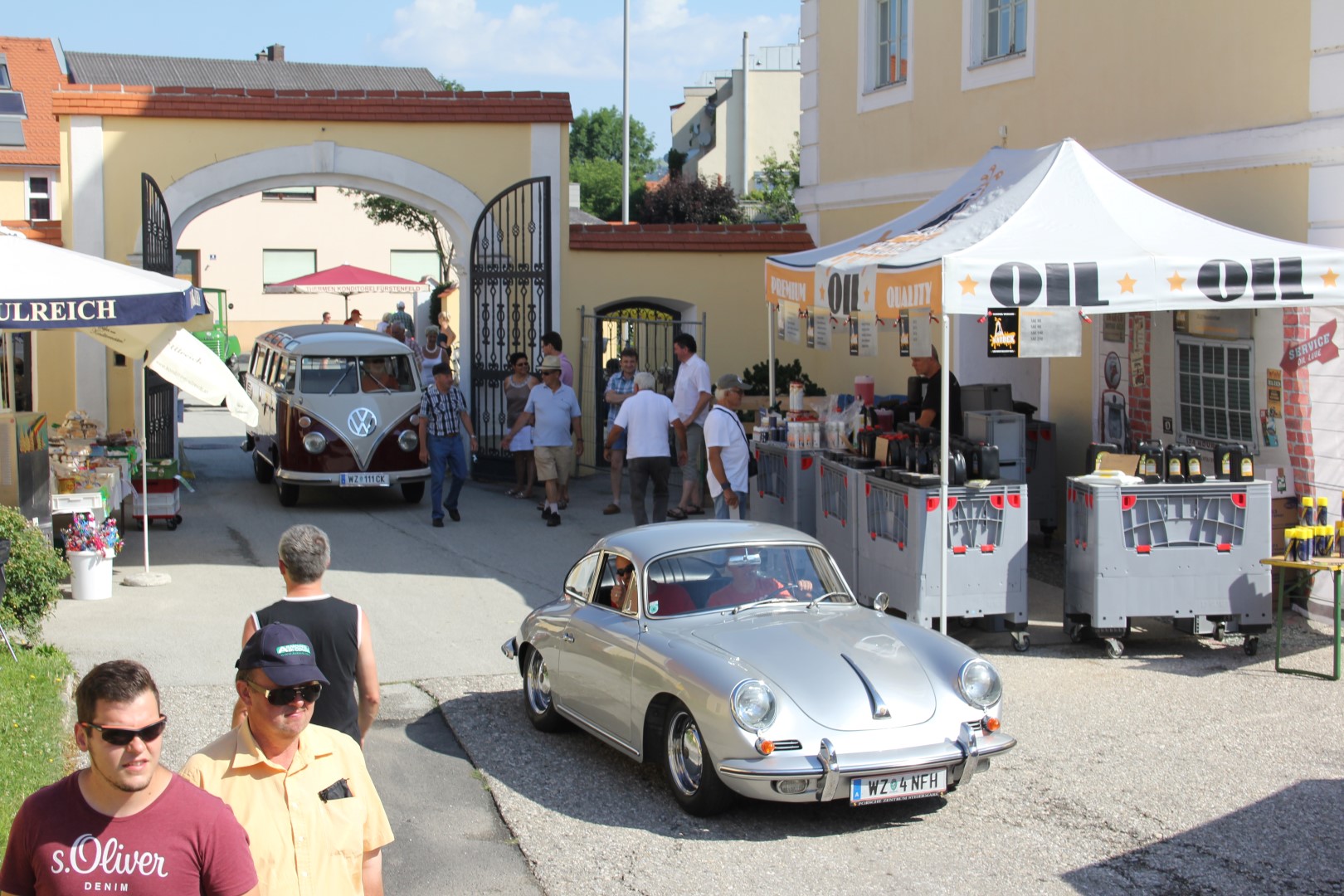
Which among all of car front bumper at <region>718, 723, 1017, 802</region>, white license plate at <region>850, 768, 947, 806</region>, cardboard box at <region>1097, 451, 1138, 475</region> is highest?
cardboard box at <region>1097, 451, 1138, 475</region>

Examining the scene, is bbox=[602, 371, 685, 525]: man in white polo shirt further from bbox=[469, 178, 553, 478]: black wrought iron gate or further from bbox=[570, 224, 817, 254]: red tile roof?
bbox=[570, 224, 817, 254]: red tile roof

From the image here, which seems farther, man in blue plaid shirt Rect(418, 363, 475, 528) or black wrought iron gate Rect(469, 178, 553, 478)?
black wrought iron gate Rect(469, 178, 553, 478)

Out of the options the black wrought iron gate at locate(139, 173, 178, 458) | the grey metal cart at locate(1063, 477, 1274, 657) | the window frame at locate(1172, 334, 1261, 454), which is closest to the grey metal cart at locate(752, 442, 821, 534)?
the grey metal cart at locate(1063, 477, 1274, 657)

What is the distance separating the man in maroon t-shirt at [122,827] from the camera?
3.08 m

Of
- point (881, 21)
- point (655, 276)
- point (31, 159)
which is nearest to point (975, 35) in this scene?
point (881, 21)

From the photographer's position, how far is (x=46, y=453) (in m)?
12.5

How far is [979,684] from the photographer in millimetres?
6512

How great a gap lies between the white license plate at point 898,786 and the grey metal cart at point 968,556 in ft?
9.98

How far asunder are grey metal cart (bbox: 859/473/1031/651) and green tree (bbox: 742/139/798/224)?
1717 inches

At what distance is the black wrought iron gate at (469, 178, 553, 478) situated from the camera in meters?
18.2

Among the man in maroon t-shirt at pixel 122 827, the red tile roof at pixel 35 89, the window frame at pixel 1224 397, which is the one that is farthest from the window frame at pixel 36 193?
the man in maroon t-shirt at pixel 122 827

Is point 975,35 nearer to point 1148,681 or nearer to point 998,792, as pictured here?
point 1148,681

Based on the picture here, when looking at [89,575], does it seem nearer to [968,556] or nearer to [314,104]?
[968,556]

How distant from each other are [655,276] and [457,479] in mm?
5639
